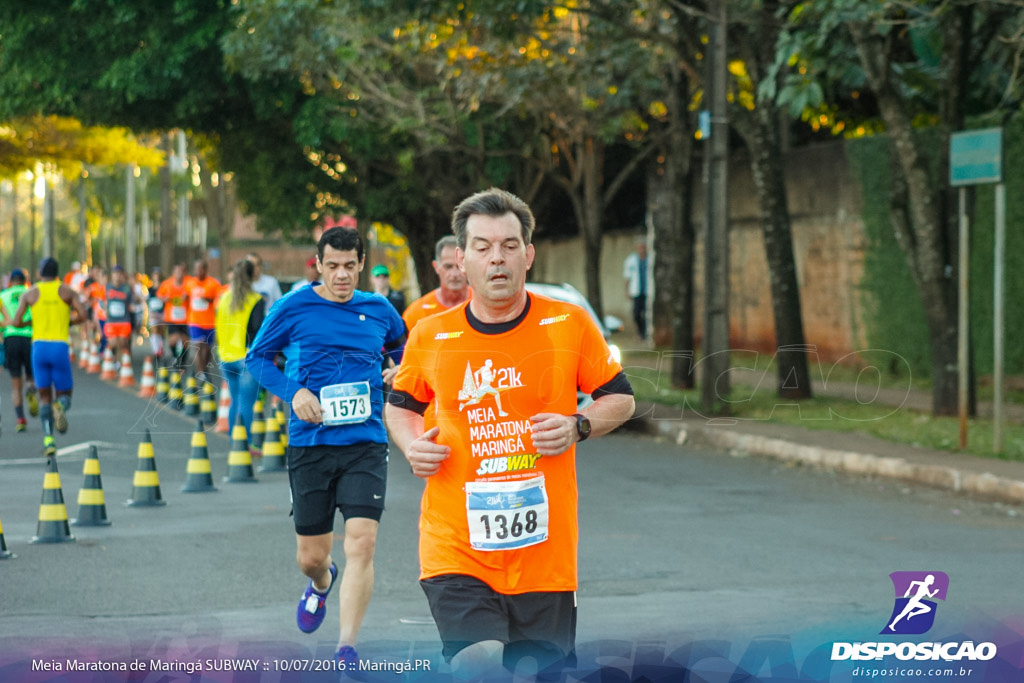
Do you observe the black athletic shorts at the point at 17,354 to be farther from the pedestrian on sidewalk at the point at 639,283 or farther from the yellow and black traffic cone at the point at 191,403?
the pedestrian on sidewalk at the point at 639,283

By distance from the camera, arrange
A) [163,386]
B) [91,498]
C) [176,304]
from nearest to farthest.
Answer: [91,498]
[163,386]
[176,304]

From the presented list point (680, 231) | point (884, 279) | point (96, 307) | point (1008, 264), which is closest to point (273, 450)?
point (680, 231)

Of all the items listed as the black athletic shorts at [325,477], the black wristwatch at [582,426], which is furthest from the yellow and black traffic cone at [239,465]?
the black wristwatch at [582,426]

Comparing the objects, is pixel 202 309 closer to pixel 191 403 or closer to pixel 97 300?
pixel 191 403

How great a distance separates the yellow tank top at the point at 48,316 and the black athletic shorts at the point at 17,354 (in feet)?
4.91

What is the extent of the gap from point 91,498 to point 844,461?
6.44m

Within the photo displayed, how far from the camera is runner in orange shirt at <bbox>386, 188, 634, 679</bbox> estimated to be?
4266 mm

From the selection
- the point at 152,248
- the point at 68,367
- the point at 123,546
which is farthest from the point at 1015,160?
the point at 152,248

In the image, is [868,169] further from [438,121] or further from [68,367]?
[68,367]

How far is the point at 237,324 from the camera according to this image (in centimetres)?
1441

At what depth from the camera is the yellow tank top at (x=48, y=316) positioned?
15.1m

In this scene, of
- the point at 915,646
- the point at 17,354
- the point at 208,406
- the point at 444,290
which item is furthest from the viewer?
the point at 208,406

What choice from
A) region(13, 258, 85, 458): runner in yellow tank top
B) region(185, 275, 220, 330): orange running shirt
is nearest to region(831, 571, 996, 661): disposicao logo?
region(13, 258, 85, 458): runner in yellow tank top

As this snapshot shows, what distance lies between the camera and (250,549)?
9.04 meters
